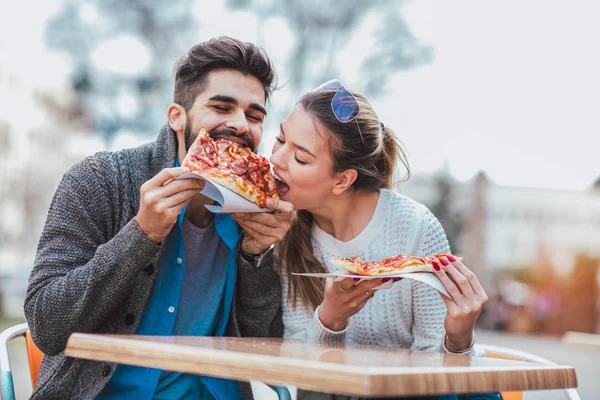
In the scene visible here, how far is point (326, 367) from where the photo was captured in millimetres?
1466

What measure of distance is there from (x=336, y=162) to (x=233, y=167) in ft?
1.67

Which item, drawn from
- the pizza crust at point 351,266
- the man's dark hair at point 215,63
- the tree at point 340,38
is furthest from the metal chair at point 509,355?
the tree at point 340,38

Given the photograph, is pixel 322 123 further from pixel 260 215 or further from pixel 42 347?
pixel 42 347

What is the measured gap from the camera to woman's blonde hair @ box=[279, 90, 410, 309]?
2.99 m

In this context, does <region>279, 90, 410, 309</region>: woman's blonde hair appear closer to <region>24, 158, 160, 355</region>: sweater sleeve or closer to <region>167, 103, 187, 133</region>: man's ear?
<region>167, 103, 187, 133</region>: man's ear

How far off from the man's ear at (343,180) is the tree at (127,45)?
24.3 ft

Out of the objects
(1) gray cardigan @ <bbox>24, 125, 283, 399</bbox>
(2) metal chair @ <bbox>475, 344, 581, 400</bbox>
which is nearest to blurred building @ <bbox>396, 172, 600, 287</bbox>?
(2) metal chair @ <bbox>475, 344, 581, 400</bbox>

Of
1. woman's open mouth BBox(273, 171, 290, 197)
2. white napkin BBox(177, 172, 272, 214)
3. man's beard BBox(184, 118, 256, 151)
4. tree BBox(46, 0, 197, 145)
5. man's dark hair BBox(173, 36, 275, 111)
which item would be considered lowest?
white napkin BBox(177, 172, 272, 214)

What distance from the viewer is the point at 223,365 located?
1606mm

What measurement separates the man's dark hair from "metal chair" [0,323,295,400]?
1152mm

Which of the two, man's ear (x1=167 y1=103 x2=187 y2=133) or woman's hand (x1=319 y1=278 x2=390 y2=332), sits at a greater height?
man's ear (x1=167 y1=103 x2=187 y2=133)

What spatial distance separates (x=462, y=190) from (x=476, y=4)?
14.8 feet

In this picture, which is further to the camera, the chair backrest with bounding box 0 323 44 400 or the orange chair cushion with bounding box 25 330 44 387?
the orange chair cushion with bounding box 25 330 44 387

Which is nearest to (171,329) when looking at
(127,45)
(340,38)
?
(340,38)
